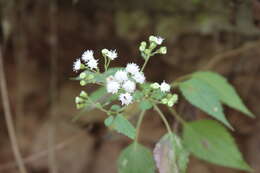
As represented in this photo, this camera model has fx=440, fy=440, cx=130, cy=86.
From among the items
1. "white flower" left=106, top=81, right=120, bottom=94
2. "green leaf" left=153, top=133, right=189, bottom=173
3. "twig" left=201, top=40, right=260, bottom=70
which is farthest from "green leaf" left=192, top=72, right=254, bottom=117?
"white flower" left=106, top=81, right=120, bottom=94

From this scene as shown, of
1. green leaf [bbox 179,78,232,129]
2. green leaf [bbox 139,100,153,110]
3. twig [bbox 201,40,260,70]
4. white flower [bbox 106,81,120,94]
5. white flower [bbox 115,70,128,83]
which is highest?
twig [bbox 201,40,260,70]

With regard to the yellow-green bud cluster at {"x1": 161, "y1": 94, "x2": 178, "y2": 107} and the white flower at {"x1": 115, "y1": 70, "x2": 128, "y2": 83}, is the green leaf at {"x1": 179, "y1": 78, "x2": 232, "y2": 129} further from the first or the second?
the white flower at {"x1": 115, "y1": 70, "x2": 128, "y2": 83}

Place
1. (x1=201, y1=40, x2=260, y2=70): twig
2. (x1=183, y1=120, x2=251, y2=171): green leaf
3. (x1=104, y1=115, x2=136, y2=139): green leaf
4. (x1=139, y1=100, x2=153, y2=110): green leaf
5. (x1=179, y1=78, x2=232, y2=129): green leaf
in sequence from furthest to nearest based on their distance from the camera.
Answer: (x1=201, y1=40, x2=260, y2=70): twig, (x1=183, y1=120, x2=251, y2=171): green leaf, (x1=179, y1=78, x2=232, y2=129): green leaf, (x1=139, y1=100, x2=153, y2=110): green leaf, (x1=104, y1=115, x2=136, y2=139): green leaf

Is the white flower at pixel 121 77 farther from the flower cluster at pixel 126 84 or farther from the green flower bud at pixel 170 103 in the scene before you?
the green flower bud at pixel 170 103

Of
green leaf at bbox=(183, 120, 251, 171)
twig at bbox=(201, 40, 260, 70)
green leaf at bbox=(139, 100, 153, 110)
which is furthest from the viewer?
twig at bbox=(201, 40, 260, 70)

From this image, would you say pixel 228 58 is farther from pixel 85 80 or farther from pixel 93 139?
pixel 85 80

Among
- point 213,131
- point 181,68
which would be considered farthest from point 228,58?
point 213,131

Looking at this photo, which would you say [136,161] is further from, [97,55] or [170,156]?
[97,55]

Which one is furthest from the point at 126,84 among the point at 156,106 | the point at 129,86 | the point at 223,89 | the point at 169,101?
the point at 223,89
